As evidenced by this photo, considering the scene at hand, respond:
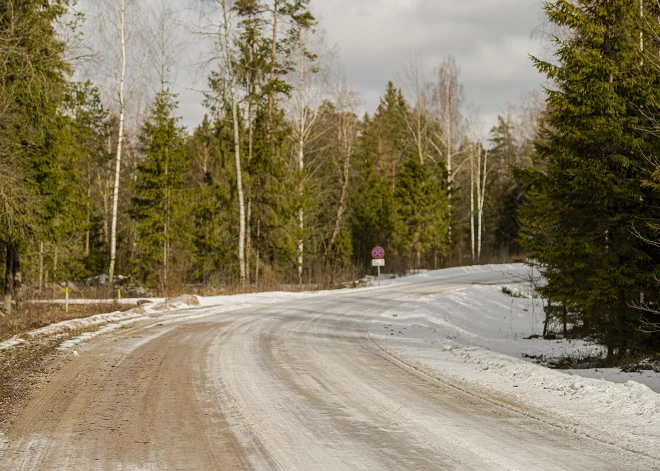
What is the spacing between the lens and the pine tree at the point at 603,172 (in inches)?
425

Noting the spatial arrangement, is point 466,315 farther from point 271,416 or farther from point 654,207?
point 271,416

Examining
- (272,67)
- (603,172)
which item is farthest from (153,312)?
(272,67)

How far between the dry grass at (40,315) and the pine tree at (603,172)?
12.2 meters

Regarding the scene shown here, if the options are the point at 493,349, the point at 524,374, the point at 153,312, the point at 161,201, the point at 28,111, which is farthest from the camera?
the point at 161,201

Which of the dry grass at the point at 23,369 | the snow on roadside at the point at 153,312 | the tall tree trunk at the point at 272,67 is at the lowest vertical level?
the dry grass at the point at 23,369

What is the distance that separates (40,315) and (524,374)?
45.8ft

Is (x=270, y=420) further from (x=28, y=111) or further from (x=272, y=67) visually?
(x=272, y=67)

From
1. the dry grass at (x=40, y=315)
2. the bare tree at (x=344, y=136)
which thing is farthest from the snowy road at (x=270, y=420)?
the bare tree at (x=344, y=136)

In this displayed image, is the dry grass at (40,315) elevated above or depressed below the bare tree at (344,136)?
below

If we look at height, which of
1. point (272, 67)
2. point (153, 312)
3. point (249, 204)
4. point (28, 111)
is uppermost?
point (272, 67)

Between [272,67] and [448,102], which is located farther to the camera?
[448,102]

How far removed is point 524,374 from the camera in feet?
28.9

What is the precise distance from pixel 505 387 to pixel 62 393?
20.0ft

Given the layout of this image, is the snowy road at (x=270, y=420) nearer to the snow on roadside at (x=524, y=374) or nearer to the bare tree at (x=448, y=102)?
the snow on roadside at (x=524, y=374)
